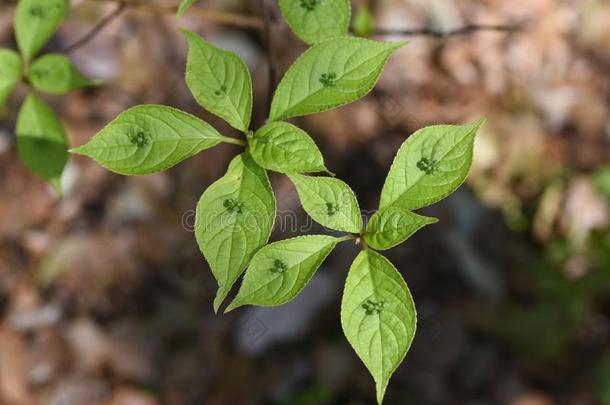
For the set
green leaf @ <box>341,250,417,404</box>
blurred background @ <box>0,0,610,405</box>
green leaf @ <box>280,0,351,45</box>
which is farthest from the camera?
blurred background @ <box>0,0,610,405</box>

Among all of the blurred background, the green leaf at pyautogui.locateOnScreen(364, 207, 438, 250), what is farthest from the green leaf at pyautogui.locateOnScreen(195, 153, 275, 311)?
the blurred background

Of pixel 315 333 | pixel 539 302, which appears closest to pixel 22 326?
pixel 315 333

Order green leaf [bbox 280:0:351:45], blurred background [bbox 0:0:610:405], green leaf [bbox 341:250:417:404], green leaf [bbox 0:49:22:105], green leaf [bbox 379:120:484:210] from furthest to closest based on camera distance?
blurred background [bbox 0:0:610:405] < green leaf [bbox 0:49:22:105] < green leaf [bbox 280:0:351:45] < green leaf [bbox 379:120:484:210] < green leaf [bbox 341:250:417:404]

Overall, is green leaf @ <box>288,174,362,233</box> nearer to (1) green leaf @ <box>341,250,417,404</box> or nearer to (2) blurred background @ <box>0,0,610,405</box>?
(1) green leaf @ <box>341,250,417,404</box>

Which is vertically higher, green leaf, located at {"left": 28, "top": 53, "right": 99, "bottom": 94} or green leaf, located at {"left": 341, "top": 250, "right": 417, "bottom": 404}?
green leaf, located at {"left": 28, "top": 53, "right": 99, "bottom": 94}

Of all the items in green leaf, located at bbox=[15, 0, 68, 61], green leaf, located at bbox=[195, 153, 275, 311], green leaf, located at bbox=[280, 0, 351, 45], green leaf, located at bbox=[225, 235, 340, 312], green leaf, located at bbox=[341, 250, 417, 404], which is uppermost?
green leaf, located at bbox=[280, 0, 351, 45]

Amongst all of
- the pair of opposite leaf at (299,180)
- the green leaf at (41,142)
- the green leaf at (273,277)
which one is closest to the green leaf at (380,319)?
the pair of opposite leaf at (299,180)

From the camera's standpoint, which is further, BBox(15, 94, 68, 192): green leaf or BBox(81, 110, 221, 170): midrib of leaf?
BBox(15, 94, 68, 192): green leaf

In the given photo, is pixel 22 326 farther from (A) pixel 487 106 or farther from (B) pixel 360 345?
(A) pixel 487 106

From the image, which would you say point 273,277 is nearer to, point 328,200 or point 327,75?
point 328,200
